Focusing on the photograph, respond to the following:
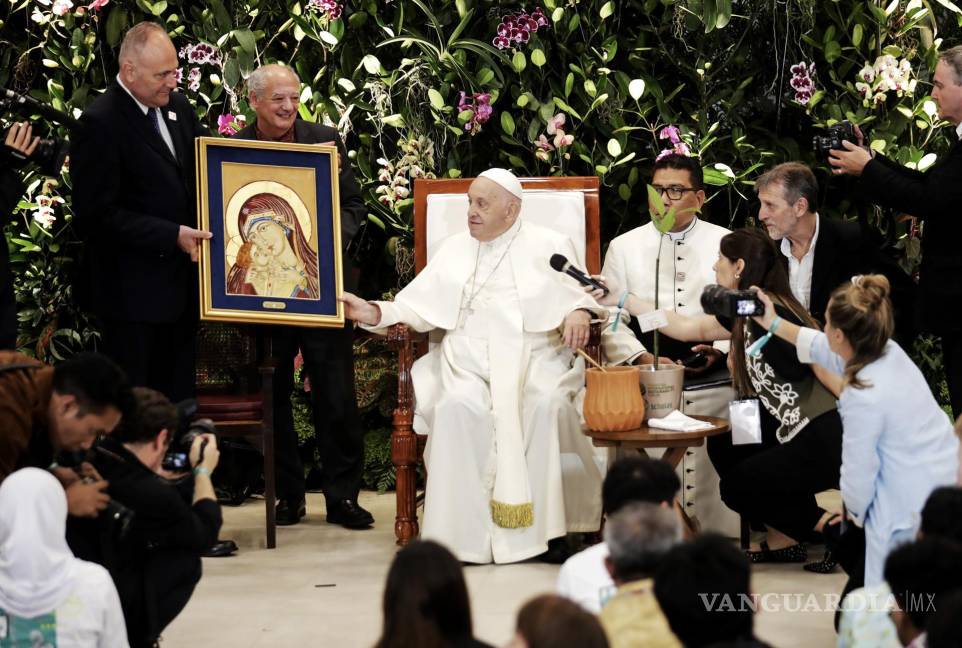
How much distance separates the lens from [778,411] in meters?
5.47

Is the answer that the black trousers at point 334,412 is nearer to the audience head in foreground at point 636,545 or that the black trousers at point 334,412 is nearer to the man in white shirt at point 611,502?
the man in white shirt at point 611,502

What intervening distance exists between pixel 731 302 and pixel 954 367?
159 cm

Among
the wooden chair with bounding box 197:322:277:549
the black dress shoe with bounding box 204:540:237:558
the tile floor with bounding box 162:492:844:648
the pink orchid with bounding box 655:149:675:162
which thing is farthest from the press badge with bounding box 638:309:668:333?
the black dress shoe with bounding box 204:540:237:558

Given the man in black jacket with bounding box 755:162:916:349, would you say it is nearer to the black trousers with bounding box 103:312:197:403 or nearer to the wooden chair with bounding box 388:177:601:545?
the wooden chair with bounding box 388:177:601:545

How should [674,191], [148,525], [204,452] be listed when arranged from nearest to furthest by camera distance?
[148,525] < [204,452] < [674,191]

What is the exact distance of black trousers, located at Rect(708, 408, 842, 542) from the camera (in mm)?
5336

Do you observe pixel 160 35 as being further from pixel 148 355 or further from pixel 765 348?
pixel 765 348

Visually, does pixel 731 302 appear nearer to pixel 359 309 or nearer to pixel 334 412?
pixel 359 309

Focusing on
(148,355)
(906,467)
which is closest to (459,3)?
(148,355)

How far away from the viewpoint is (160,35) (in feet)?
19.5

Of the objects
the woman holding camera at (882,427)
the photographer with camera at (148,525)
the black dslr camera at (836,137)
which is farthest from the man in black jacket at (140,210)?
the woman holding camera at (882,427)

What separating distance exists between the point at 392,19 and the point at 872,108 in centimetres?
256

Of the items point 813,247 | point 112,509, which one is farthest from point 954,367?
point 112,509

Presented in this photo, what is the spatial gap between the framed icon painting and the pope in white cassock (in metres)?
0.22
